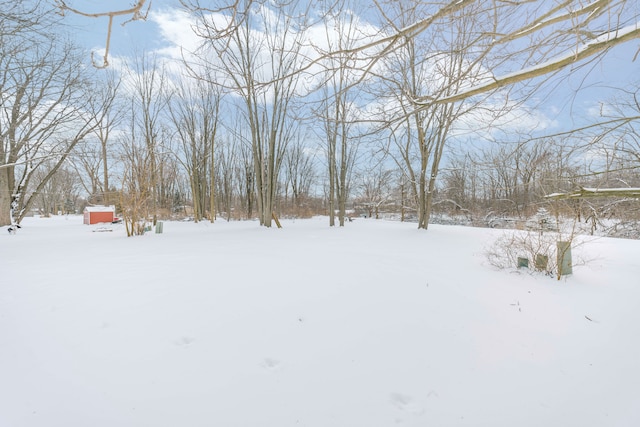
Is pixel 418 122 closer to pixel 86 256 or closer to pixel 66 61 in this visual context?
pixel 86 256

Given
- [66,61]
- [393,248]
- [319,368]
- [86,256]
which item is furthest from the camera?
[66,61]

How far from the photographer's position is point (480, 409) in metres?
1.60

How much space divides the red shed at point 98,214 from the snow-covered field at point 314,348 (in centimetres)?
1278

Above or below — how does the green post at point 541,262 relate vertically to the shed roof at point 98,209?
below

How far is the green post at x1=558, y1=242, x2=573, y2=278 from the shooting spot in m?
3.81

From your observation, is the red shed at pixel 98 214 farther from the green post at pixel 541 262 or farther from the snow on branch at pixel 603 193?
the snow on branch at pixel 603 193

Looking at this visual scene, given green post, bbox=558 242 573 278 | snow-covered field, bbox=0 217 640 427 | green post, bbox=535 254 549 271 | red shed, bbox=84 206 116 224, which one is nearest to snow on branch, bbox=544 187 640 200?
snow-covered field, bbox=0 217 640 427

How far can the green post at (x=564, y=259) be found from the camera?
3807 millimetres

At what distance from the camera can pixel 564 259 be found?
3.88 meters

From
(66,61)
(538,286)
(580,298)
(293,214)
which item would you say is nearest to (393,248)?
(538,286)

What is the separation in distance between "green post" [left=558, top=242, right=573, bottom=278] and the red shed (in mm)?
18508

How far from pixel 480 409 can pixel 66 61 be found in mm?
15410

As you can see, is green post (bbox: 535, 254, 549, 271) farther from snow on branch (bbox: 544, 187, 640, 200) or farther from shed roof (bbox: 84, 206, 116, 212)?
shed roof (bbox: 84, 206, 116, 212)

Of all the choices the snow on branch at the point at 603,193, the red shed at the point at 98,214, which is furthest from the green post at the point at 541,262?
the red shed at the point at 98,214
